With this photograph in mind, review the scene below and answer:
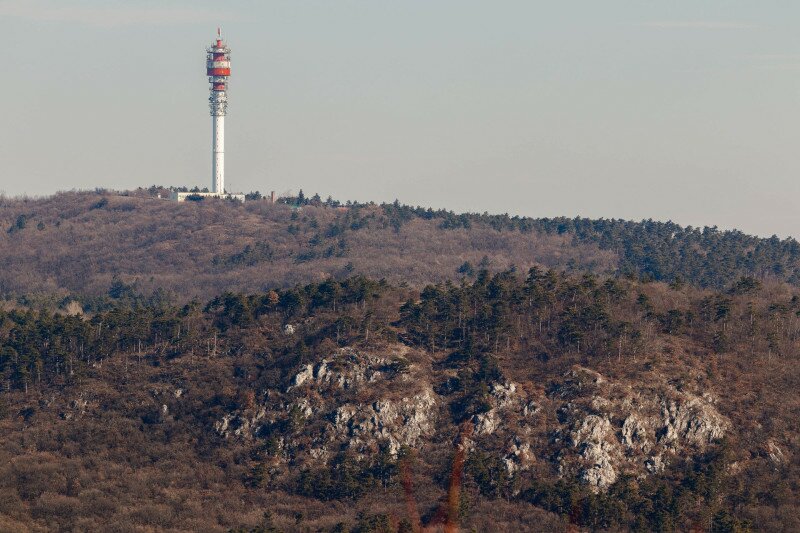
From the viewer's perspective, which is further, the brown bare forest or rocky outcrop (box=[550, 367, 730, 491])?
rocky outcrop (box=[550, 367, 730, 491])

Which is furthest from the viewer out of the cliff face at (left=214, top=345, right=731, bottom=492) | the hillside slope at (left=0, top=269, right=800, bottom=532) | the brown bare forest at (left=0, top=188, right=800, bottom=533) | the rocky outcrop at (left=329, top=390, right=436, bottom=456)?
the rocky outcrop at (left=329, top=390, right=436, bottom=456)

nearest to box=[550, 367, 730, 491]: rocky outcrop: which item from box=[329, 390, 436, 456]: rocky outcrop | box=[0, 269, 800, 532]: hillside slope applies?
box=[0, 269, 800, 532]: hillside slope

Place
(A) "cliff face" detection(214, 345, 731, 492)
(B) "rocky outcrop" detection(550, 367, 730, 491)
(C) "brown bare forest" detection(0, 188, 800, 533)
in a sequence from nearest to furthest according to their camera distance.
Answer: (C) "brown bare forest" detection(0, 188, 800, 533)
(B) "rocky outcrop" detection(550, 367, 730, 491)
(A) "cliff face" detection(214, 345, 731, 492)

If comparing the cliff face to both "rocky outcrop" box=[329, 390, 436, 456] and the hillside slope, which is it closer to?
"rocky outcrop" box=[329, 390, 436, 456]

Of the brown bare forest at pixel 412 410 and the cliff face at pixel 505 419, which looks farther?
the cliff face at pixel 505 419

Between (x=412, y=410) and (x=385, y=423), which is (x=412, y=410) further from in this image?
(x=385, y=423)

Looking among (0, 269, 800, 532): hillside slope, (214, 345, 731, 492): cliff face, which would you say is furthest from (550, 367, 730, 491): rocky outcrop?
(0, 269, 800, 532): hillside slope

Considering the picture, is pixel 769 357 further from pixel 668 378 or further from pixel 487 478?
pixel 487 478

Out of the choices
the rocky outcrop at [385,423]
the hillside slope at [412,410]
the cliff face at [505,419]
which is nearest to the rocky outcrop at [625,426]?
the cliff face at [505,419]

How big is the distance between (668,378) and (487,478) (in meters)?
31.7

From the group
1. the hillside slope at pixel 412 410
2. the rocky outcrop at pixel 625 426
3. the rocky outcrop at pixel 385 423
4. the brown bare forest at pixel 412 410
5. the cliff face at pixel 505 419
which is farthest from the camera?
the rocky outcrop at pixel 385 423

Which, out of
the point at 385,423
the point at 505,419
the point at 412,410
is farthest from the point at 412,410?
the point at 505,419

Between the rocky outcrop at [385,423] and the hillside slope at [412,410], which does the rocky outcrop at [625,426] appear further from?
the rocky outcrop at [385,423]

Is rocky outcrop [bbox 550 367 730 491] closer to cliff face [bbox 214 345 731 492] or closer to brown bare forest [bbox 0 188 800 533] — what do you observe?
cliff face [bbox 214 345 731 492]
